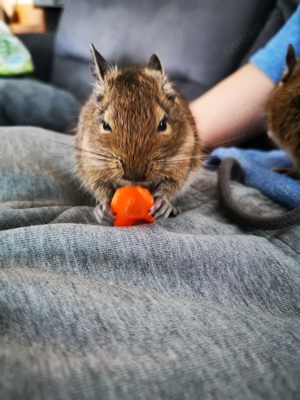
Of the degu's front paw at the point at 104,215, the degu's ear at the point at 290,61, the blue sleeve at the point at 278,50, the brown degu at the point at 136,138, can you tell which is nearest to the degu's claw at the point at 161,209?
the brown degu at the point at 136,138

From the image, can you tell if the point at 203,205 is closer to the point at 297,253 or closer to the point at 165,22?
the point at 297,253

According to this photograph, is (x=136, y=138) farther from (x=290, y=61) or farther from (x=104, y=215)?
(x=290, y=61)

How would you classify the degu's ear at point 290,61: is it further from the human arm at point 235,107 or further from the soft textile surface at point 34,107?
the soft textile surface at point 34,107

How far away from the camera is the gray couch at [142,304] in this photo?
482 mm

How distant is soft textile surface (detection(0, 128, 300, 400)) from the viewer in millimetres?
479

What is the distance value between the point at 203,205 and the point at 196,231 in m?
0.23

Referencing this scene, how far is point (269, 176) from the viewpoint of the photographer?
1.12 m

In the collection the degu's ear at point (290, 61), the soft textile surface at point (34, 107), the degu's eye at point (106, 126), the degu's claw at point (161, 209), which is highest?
the degu's ear at point (290, 61)

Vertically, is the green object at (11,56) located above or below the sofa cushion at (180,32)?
below

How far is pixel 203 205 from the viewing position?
1.11 metres

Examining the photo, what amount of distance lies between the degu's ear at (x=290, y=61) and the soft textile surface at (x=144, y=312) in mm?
677

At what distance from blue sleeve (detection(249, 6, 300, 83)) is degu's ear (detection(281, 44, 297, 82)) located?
1.06 feet

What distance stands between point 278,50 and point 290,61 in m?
0.36

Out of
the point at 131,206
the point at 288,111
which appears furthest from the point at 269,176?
the point at 131,206
